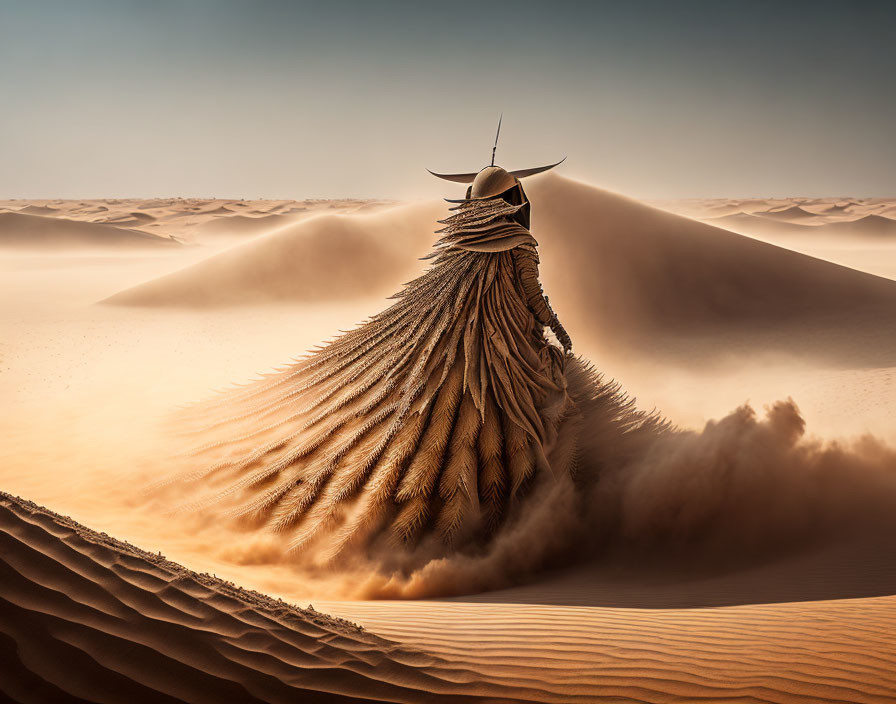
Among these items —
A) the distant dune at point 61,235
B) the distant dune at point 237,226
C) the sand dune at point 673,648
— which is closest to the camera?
the sand dune at point 673,648

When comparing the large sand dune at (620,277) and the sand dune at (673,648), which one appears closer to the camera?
the sand dune at (673,648)

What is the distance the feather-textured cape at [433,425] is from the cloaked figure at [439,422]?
0.04ft

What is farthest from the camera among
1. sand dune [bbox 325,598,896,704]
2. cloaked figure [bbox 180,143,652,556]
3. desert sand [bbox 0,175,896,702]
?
cloaked figure [bbox 180,143,652,556]

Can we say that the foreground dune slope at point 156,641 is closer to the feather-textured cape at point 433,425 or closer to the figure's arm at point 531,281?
the feather-textured cape at point 433,425

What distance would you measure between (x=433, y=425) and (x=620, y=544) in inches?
72.1

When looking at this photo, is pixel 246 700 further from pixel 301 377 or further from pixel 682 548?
pixel 301 377

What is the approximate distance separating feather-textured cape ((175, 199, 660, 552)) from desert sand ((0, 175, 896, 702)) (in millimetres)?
493

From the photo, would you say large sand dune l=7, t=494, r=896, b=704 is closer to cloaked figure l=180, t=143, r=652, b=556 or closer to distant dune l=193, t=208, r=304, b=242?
cloaked figure l=180, t=143, r=652, b=556

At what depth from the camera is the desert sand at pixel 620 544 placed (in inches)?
88.4

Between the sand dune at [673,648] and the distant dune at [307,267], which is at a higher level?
the distant dune at [307,267]

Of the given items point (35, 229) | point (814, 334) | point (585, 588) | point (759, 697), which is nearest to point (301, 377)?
point (585, 588)

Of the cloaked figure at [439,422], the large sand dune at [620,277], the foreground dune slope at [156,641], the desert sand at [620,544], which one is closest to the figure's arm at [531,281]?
the cloaked figure at [439,422]

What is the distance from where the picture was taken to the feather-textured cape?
4523 millimetres

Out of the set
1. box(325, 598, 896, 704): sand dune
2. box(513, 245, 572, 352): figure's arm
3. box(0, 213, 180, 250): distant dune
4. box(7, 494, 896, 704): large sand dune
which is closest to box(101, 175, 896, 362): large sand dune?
box(513, 245, 572, 352): figure's arm
